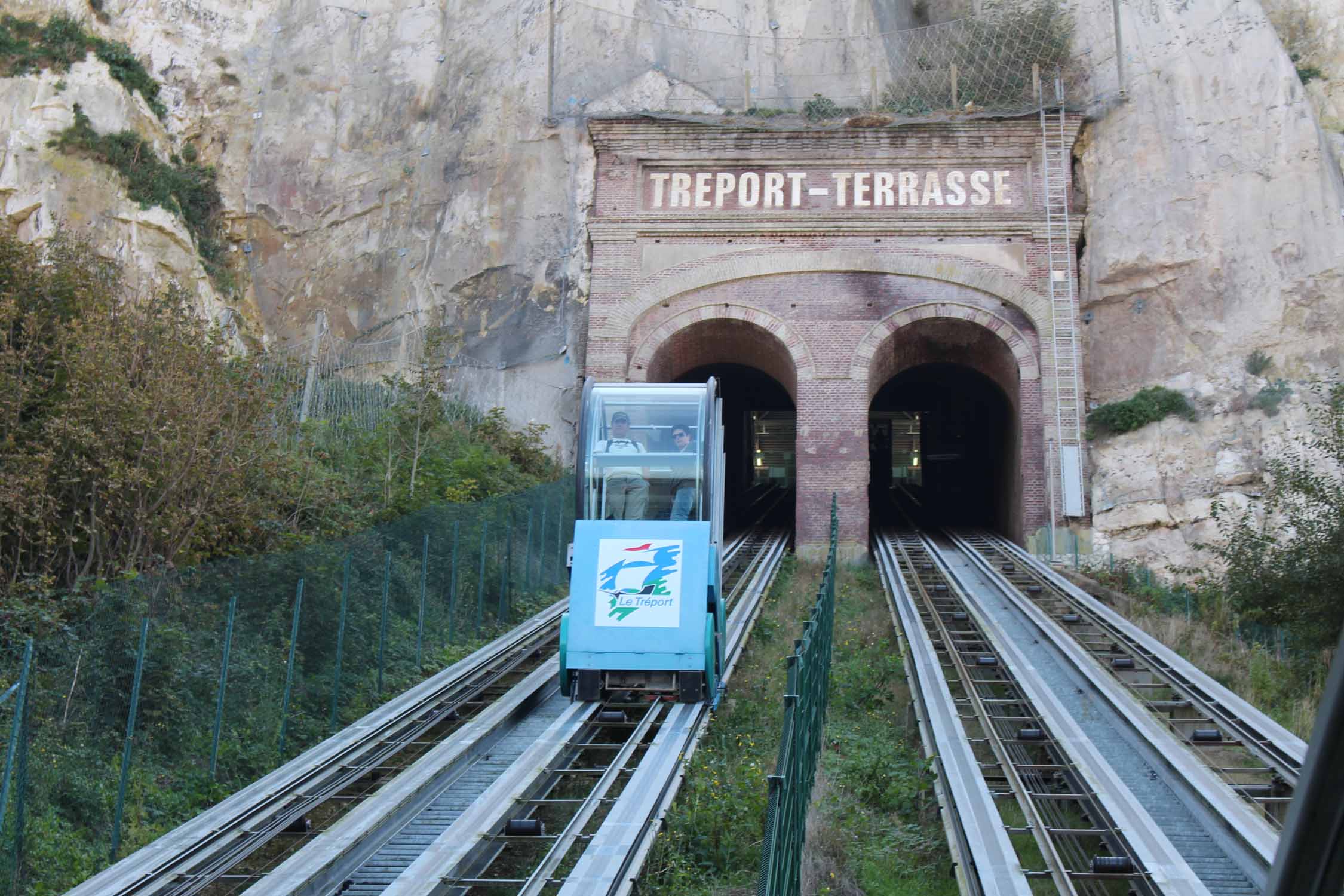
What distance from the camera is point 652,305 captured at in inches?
979

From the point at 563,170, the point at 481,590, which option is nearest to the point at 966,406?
the point at 563,170

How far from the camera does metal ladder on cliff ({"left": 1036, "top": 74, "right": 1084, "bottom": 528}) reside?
23328 millimetres

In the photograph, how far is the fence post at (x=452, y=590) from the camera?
48.0 feet

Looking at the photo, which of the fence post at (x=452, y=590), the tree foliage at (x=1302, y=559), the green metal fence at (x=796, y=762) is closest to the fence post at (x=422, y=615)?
the fence post at (x=452, y=590)

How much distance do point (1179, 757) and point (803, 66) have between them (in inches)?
924

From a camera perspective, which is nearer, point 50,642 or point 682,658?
point 50,642

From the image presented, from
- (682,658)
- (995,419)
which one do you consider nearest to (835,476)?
(995,419)

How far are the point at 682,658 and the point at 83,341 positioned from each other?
666 centimetres

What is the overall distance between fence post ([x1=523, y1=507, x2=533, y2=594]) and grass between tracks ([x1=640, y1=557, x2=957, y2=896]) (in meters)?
5.31

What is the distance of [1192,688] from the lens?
11609mm

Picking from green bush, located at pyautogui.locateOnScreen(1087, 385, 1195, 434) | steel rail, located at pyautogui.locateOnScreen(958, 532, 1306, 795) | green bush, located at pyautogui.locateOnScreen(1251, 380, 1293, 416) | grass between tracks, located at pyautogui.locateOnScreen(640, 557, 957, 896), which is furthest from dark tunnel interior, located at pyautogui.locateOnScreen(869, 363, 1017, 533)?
grass between tracks, located at pyautogui.locateOnScreen(640, 557, 957, 896)

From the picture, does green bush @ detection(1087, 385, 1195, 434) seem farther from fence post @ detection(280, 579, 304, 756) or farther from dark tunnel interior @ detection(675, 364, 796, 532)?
fence post @ detection(280, 579, 304, 756)

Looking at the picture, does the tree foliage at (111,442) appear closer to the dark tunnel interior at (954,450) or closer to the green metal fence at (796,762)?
the green metal fence at (796,762)

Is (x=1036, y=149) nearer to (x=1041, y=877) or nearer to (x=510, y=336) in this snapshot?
(x=510, y=336)
